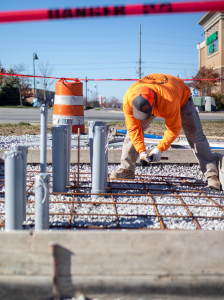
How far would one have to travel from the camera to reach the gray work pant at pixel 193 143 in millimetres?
4082

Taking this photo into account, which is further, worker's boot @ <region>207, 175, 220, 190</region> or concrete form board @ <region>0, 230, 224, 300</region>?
worker's boot @ <region>207, 175, 220, 190</region>

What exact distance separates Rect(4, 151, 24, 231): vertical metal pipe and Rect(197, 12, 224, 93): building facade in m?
31.5

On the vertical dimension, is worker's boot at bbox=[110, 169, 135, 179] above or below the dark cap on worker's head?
below

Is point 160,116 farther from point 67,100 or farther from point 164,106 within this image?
point 67,100

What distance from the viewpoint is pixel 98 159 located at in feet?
11.3

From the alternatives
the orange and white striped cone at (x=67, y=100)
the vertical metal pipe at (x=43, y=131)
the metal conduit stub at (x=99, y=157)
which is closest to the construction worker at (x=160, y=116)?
the metal conduit stub at (x=99, y=157)

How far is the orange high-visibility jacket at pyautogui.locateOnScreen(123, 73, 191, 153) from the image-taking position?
11.2ft

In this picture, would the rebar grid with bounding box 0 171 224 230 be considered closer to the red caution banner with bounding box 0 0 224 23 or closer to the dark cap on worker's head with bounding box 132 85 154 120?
the dark cap on worker's head with bounding box 132 85 154 120

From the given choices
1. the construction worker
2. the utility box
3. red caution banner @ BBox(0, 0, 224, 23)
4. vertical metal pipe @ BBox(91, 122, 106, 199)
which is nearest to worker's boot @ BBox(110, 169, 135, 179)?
the construction worker

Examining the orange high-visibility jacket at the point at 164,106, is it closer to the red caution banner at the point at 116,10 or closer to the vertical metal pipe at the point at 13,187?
the vertical metal pipe at the point at 13,187

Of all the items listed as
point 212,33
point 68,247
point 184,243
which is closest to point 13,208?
point 68,247

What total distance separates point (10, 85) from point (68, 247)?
41.5 m

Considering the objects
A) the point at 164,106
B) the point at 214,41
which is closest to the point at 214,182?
the point at 164,106

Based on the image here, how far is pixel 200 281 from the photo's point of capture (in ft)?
6.01
